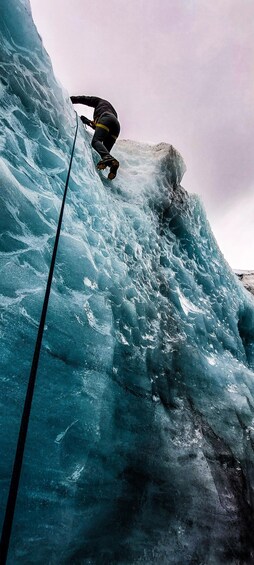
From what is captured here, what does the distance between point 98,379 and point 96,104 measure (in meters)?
4.39

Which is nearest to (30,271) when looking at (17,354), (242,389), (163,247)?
(17,354)

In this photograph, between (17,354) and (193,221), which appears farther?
(193,221)

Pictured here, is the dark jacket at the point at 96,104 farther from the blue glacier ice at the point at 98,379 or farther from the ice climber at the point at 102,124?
the blue glacier ice at the point at 98,379

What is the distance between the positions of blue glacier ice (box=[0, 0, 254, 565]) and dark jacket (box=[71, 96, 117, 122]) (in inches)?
38.4

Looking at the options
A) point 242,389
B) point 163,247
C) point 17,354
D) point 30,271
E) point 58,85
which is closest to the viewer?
point 17,354

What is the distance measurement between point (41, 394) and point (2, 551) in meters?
1.05

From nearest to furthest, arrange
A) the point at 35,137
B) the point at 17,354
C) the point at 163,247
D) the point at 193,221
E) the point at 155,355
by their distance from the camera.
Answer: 1. the point at 17,354
2. the point at 35,137
3. the point at 155,355
4. the point at 163,247
5. the point at 193,221

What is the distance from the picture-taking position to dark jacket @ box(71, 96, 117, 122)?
4763 mm

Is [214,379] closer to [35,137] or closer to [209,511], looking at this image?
[209,511]

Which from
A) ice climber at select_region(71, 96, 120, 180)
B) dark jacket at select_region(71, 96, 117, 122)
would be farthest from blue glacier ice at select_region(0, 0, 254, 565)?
dark jacket at select_region(71, 96, 117, 122)

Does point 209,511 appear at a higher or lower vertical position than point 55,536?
lower

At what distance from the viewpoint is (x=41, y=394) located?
1915 millimetres

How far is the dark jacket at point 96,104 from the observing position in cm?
476

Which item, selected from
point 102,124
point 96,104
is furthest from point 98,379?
point 96,104
